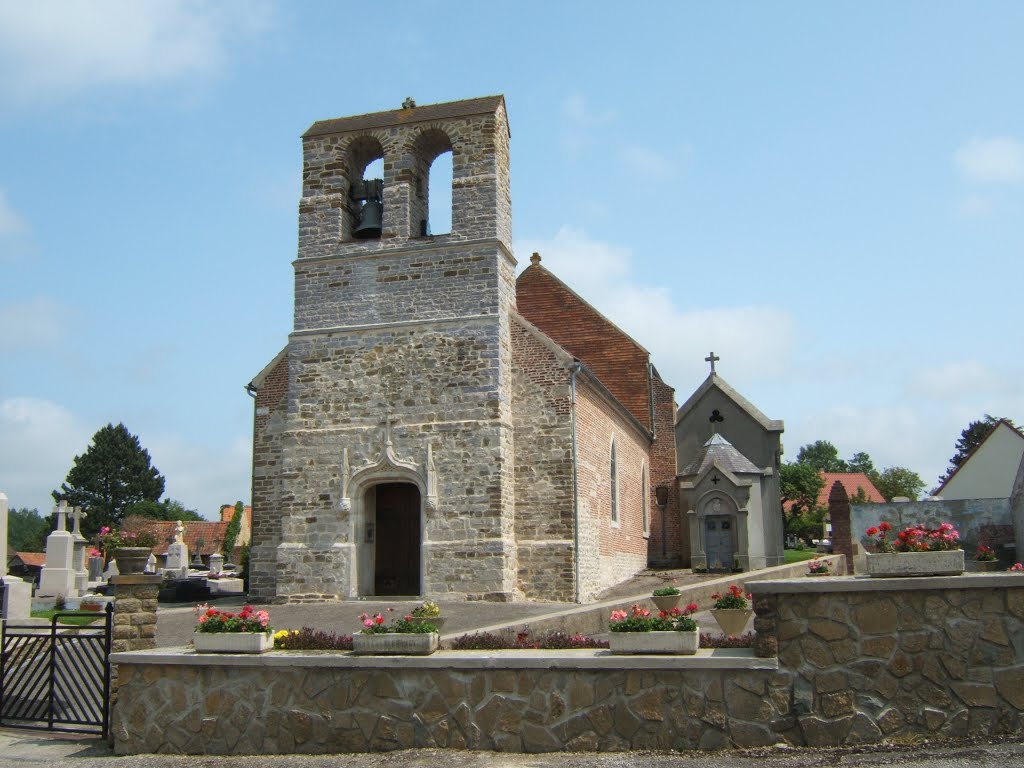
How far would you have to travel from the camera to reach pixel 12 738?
420 inches

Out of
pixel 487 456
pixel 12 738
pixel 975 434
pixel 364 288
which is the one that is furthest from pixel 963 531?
pixel 975 434

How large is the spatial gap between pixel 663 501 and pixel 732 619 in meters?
18.3

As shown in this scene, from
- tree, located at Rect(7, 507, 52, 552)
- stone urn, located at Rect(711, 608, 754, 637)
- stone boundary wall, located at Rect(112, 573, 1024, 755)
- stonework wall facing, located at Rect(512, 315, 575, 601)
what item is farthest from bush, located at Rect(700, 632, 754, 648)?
tree, located at Rect(7, 507, 52, 552)

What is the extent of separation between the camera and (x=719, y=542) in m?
28.2

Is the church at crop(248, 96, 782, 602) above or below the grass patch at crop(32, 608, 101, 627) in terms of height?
above

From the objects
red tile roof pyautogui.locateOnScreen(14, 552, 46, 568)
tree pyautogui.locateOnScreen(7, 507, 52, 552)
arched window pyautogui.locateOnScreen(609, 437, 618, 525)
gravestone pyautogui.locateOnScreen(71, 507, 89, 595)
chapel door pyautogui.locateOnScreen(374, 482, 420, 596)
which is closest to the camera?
chapel door pyautogui.locateOnScreen(374, 482, 420, 596)

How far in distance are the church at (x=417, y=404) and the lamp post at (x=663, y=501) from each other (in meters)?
7.60

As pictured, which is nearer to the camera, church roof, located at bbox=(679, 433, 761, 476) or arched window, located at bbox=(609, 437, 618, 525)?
arched window, located at bbox=(609, 437, 618, 525)

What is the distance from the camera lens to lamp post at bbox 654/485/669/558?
30.1 metres

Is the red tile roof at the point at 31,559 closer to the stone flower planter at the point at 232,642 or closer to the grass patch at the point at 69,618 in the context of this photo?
the grass patch at the point at 69,618

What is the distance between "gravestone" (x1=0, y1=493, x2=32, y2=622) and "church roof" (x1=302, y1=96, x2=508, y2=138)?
36.7ft

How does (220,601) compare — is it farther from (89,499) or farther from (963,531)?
(89,499)

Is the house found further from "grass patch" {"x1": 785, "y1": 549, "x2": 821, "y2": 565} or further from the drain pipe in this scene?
the drain pipe

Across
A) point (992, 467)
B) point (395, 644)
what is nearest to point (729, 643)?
point (395, 644)
